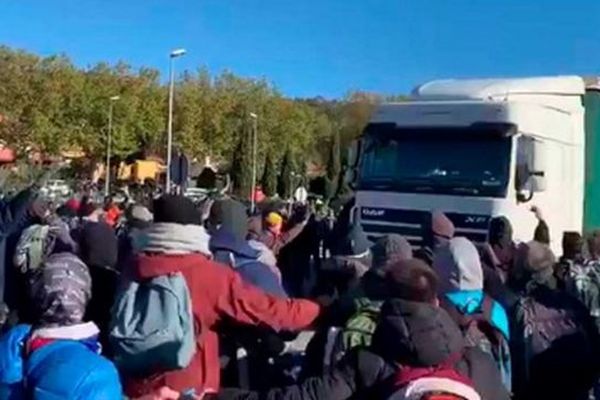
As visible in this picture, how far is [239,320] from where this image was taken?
200 inches

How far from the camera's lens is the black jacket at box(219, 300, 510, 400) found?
12.7ft

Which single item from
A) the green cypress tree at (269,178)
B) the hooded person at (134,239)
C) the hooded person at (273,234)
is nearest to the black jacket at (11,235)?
the hooded person at (134,239)

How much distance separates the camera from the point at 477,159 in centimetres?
1484

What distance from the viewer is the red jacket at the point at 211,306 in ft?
16.2

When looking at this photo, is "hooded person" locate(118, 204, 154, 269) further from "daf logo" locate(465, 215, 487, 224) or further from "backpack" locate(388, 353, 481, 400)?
"daf logo" locate(465, 215, 487, 224)

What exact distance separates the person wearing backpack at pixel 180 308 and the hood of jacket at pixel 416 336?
919 mm

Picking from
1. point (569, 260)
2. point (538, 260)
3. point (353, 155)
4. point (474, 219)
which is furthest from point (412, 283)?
point (353, 155)

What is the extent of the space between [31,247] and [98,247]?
692 millimetres

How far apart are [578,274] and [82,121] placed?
6568cm

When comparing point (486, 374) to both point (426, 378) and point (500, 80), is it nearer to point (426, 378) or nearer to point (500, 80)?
point (426, 378)

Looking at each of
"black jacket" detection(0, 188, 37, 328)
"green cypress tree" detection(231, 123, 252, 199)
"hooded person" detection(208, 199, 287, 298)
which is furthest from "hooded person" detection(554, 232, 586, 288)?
"green cypress tree" detection(231, 123, 252, 199)

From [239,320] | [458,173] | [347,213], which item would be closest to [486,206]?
[458,173]

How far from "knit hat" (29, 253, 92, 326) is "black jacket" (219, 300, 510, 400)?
0.60 metres

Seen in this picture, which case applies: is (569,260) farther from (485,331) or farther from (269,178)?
(269,178)
